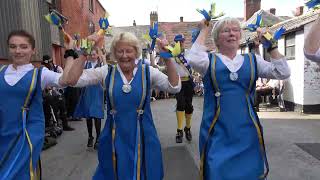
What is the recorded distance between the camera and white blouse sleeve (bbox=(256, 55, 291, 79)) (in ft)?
10.4

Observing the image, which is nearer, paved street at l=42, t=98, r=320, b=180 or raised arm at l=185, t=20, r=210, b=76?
raised arm at l=185, t=20, r=210, b=76

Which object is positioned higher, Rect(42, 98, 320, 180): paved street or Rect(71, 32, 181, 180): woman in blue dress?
Rect(71, 32, 181, 180): woman in blue dress

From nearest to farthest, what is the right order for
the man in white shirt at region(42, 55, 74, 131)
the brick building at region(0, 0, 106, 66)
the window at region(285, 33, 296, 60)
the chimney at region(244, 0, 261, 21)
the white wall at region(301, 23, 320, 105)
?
the man in white shirt at region(42, 55, 74, 131), the brick building at region(0, 0, 106, 66), the white wall at region(301, 23, 320, 105), the window at region(285, 33, 296, 60), the chimney at region(244, 0, 261, 21)

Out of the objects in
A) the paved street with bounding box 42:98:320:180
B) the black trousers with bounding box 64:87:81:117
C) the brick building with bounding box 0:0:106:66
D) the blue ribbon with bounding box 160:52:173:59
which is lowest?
the paved street with bounding box 42:98:320:180

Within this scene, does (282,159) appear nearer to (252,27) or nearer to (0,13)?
(252,27)

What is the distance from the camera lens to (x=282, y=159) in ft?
19.2

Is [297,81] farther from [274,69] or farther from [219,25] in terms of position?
[219,25]

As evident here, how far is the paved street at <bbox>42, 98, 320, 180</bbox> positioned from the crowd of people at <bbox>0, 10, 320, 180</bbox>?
191 centimetres

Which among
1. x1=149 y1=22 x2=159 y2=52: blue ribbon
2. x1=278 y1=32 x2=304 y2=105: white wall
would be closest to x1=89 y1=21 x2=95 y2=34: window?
x1=278 y1=32 x2=304 y2=105: white wall

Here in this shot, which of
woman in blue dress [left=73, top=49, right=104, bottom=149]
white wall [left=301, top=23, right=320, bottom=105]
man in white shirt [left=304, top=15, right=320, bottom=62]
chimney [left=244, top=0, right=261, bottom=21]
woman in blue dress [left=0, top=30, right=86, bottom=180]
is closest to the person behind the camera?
man in white shirt [left=304, top=15, right=320, bottom=62]

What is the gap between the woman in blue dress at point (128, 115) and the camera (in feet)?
10.5

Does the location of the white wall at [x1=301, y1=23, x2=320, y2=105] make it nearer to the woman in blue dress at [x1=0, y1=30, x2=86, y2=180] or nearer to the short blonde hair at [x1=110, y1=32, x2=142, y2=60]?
the short blonde hair at [x1=110, y1=32, x2=142, y2=60]

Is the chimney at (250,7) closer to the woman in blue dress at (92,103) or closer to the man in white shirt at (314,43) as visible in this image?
the woman in blue dress at (92,103)

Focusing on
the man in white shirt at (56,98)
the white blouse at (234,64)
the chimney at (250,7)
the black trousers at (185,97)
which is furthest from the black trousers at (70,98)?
the chimney at (250,7)
